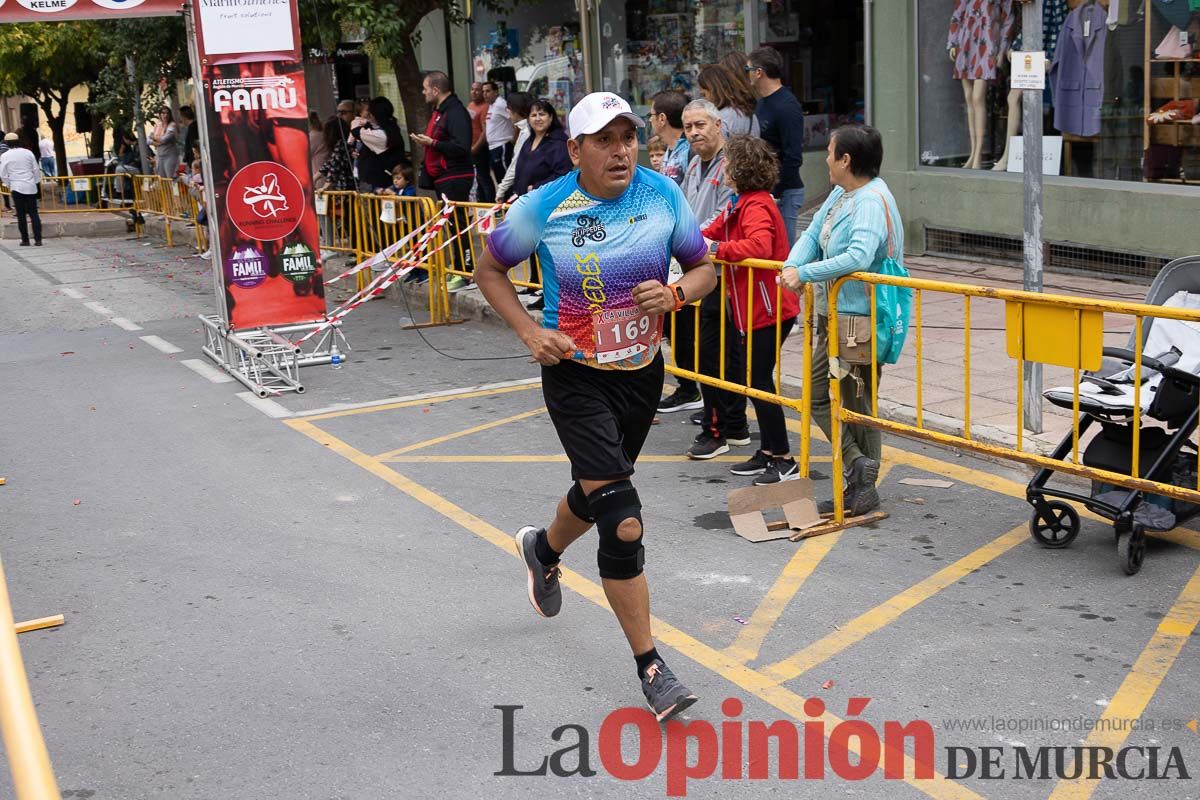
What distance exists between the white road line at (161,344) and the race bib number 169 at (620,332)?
7.97m

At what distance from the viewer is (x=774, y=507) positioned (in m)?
6.29

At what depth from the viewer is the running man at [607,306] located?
4.41 m

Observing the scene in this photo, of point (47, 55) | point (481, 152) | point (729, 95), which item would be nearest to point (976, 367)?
point (729, 95)

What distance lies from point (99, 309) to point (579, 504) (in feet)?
36.7

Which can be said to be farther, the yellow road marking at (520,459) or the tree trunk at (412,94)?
the tree trunk at (412,94)

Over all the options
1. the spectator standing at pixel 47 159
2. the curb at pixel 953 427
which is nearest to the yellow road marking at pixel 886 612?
the curb at pixel 953 427

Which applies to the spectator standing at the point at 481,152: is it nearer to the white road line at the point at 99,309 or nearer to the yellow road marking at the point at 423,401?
the white road line at the point at 99,309

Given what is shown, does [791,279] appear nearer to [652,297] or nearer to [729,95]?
[652,297]

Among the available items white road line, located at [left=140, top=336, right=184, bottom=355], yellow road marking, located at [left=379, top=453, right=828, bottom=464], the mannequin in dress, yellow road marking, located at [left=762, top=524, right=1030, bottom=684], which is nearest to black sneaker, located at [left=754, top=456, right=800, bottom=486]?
yellow road marking, located at [left=379, top=453, right=828, bottom=464]

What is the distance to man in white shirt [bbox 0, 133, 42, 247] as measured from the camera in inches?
858

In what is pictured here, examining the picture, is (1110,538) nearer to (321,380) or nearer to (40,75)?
(321,380)

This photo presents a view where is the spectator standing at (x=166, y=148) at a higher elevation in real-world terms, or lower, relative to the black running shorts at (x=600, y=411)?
higher

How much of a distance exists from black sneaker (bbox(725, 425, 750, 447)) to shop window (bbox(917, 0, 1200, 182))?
5.60 meters

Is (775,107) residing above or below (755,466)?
above
